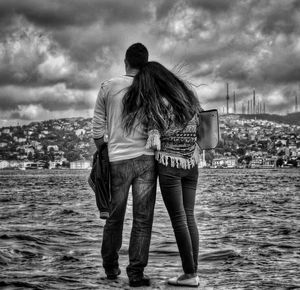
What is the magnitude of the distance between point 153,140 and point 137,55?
0.90m

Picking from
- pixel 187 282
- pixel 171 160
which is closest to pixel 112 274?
pixel 187 282

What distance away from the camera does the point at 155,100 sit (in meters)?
5.23

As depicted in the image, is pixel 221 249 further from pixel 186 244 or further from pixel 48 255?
pixel 186 244

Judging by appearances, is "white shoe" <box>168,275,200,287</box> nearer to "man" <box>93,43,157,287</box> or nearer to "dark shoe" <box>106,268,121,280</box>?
"man" <box>93,43,157,287</box>

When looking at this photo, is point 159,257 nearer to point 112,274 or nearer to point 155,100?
point 112,274

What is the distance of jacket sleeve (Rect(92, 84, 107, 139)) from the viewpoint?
5.41 m

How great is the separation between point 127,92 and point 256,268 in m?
2.67

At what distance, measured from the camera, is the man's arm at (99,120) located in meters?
5.41

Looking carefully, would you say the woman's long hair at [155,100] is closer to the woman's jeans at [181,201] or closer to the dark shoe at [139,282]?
the woman's jeans at [181,201]

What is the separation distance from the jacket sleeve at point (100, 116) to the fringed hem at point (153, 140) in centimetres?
51

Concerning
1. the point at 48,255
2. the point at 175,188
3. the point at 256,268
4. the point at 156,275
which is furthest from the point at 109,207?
the point at 48,255

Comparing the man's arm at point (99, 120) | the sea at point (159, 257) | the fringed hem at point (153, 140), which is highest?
the man's arm at point (99, 120)

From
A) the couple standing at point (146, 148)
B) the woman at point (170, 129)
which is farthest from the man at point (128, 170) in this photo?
the woman at point (170, 129)

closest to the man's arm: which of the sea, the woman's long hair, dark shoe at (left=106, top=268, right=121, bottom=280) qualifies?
the woman's long hair
